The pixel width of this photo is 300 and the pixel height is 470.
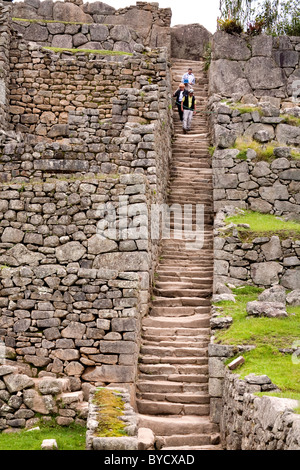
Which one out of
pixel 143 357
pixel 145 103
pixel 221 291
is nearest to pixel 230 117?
pixel 145 103

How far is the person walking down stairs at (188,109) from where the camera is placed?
74.4ft

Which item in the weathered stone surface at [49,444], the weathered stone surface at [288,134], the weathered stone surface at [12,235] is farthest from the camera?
the weathered stone surface at [288,134]

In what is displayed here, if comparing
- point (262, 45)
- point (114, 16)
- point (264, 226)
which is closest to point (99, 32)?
point (114, 16)

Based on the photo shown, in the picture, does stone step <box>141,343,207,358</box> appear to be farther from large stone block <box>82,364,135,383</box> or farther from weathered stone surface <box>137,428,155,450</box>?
weathered stone surface <box>137,428,155,450</box>

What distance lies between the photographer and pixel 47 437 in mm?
10969

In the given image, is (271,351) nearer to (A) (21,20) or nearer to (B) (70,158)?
(B) (70,158)

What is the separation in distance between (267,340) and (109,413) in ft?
10.6

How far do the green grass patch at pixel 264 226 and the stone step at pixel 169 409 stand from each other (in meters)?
5.02

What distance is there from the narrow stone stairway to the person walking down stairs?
2.01 metres

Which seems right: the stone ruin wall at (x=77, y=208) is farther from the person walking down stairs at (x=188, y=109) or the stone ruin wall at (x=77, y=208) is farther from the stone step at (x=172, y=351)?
the stone step at (x=172, y=351)

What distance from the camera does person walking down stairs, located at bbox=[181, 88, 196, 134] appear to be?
22.7 m

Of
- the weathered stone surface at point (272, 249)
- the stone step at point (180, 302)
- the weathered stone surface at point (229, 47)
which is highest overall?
the weathered stone surface at point (229, 47)

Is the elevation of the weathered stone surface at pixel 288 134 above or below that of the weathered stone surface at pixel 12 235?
above

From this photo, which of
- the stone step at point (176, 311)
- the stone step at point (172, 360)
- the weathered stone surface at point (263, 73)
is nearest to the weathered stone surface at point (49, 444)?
the stone step at point (172, 360)
